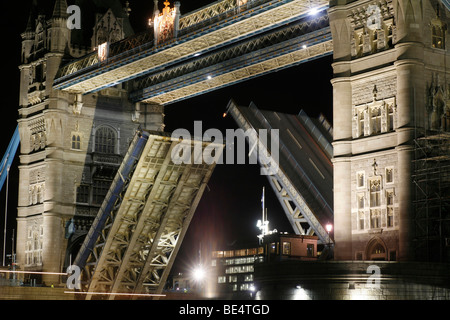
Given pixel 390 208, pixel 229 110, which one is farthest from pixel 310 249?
pixel 229 110

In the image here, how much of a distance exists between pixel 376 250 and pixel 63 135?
2512cm

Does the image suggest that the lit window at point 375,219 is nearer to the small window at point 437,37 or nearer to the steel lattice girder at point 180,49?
the small window at point 437,37

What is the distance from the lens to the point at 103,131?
58.7 metres

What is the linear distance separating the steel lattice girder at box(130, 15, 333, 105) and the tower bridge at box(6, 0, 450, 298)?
0.09 m

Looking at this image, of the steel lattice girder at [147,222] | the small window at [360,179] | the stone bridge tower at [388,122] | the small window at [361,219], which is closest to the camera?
the stone bridge tower at [388,122]

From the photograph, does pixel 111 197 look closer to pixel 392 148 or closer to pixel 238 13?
pixel 238 13

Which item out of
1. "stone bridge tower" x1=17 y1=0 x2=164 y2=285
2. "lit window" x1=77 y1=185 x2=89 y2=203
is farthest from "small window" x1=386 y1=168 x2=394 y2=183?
"lit window" x1=77 y1=185 x2=89 y2=203

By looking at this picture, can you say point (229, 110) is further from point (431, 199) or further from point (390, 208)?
point (431, 199)

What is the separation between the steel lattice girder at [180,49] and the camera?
4281 cm

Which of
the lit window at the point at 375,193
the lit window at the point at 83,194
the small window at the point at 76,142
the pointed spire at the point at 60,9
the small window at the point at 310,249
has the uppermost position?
the pointed spire at the point at 60,9

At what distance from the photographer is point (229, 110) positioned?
56750mm

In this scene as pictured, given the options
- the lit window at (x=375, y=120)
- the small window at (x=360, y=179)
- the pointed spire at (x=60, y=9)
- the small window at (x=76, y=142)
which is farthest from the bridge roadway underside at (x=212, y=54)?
the small window at (x=360, y=179)

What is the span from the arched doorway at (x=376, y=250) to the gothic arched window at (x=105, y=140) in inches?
974

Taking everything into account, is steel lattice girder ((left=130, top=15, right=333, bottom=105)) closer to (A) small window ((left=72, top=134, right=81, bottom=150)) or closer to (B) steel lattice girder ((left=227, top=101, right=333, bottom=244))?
(B) steel lattice girder ((left=227, top=101, right=333, bottom=244))
